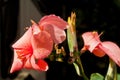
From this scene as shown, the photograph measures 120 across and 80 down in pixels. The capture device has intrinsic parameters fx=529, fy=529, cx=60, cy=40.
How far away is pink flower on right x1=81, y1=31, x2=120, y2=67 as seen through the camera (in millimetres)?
993

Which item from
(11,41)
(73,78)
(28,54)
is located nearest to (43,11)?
(11,41)

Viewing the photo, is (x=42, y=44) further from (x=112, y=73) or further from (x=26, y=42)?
(x=112, y=73)

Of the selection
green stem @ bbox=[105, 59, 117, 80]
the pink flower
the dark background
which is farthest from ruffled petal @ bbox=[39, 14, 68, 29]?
the dark background

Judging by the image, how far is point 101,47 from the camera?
1019mm

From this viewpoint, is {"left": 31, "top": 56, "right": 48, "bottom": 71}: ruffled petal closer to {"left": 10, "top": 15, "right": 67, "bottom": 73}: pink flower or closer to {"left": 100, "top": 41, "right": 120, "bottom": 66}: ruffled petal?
{"left": 10, "top": 15, "right": 67, "bottom": 73}: pink flower

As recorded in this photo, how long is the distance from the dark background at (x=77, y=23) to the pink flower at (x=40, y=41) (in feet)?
4.45

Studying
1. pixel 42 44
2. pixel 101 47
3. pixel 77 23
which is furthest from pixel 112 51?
pixel 77 23

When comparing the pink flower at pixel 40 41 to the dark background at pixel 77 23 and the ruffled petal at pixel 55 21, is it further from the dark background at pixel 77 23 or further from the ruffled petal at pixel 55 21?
the dark background at pixel 77 23

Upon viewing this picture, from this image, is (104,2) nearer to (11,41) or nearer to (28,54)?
(11,41)

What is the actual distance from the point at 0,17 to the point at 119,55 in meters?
1.68

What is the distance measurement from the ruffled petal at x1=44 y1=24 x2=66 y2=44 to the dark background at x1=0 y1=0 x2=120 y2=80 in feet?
4.51

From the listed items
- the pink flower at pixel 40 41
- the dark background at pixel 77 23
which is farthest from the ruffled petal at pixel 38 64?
the dark background at pixel 77 23

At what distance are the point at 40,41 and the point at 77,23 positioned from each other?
2.30m

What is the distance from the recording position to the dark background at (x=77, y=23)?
255cm
